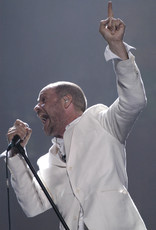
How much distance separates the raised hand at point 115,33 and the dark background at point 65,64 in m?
1.78

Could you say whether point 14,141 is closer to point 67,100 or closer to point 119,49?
point 67,100

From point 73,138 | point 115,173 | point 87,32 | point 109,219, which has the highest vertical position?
point 87,32

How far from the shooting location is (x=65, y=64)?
11.8 feet

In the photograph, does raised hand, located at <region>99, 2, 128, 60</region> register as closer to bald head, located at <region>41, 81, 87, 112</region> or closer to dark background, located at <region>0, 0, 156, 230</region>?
bald head, located at <region>41, 81, 87, 112</region>

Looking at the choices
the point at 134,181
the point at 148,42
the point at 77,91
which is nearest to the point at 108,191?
the point at 77,91

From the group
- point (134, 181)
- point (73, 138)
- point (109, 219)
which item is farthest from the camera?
point (134, 181)

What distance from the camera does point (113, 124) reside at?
192 cm

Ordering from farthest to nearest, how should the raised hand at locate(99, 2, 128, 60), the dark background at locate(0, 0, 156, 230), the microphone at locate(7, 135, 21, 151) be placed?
1. the dark background at locate(0, 0, 156, 230)
2. the microphone at locate(7, 135, 21, 151)
3. the raised hand at locate(99, 2, 128, 60)

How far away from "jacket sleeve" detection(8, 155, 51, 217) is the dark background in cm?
123

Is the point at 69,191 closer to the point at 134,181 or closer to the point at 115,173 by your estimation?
the point at 115,173

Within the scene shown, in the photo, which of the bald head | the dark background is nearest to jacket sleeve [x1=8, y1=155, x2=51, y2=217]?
the bald head

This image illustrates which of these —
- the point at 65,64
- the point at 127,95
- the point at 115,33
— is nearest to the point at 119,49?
the point at 115,33

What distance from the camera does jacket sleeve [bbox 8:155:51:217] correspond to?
2.27 meters

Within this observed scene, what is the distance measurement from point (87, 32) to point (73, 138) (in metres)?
1.72
